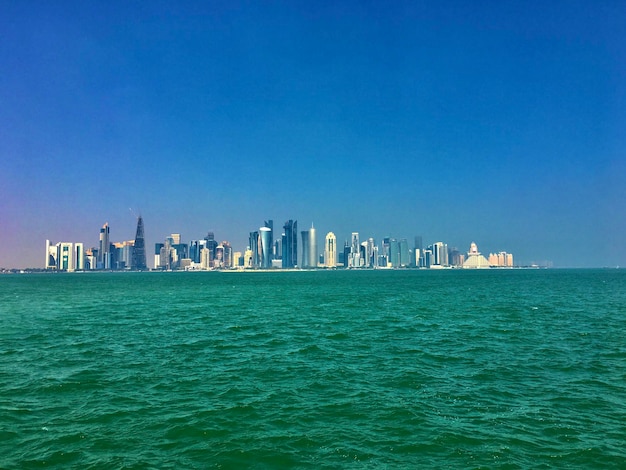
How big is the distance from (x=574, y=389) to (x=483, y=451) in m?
11.3

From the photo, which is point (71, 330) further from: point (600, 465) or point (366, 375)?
point (600, 465)

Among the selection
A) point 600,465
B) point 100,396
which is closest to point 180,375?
point 100,396

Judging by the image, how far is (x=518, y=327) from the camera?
46.8 meters

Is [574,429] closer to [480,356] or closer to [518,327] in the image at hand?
[480,356]

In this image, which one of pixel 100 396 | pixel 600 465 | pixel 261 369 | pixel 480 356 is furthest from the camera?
pixel 480 356

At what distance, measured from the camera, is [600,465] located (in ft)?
51.0

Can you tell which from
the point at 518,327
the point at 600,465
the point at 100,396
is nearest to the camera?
the point at 600,465

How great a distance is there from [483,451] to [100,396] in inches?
764

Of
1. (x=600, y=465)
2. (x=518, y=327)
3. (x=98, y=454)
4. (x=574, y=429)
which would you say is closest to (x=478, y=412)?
(x=574, y=429)

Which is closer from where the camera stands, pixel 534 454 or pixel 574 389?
pixel 534 454

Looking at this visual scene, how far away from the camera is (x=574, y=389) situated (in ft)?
79.4

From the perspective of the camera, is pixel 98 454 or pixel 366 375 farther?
pixel 366 375

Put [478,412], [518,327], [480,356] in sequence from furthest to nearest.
A: [518,327] < [480,356] < [478,412]

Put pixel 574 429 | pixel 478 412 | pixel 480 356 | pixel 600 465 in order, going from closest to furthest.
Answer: pixel 600 465 → pixel 574 429 → pixel 478 412 → pixel 480 356
